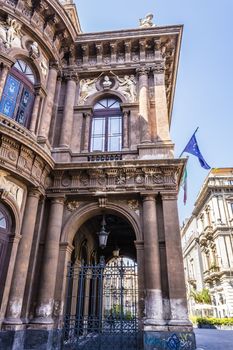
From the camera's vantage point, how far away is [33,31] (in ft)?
36.3

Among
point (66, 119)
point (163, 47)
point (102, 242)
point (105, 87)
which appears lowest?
point (102, 242)

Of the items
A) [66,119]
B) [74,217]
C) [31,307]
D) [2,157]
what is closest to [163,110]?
→ [66,119]

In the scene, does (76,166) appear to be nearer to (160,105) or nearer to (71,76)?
(160,105)

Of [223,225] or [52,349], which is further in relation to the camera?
[223,225]

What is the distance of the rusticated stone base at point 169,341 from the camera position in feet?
25.1

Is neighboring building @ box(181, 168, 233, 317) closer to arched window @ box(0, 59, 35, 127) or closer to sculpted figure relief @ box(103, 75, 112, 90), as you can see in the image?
sculpted figure relief @ box(103, 75, 112, 90)

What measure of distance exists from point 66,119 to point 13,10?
4.44m

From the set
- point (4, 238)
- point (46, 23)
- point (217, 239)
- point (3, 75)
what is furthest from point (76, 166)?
point (217, 239)

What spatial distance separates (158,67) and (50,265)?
9.56m

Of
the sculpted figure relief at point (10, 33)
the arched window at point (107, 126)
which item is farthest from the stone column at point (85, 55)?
the sculpted figure relief at point (10, 33)

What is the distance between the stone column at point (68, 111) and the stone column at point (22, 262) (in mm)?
2872

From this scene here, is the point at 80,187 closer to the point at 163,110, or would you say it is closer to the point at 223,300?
the point at 163,110

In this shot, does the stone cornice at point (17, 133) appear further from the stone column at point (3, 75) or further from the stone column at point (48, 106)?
the stone column at point (3, 75)

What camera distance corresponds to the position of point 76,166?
10.1 m
